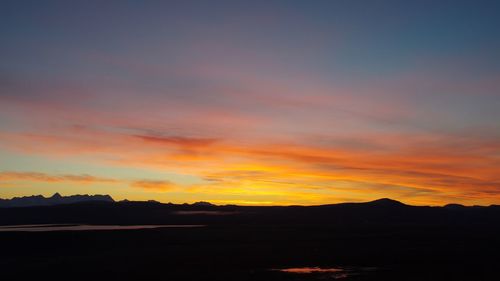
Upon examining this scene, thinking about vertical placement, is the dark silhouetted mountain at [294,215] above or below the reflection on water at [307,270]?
above

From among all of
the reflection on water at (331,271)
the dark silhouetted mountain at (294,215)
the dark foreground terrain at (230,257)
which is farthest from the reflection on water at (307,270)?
the dark silhouetted mountain at (294,215)

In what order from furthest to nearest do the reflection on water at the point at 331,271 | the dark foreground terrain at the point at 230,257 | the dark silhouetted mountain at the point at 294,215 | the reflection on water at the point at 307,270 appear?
1. the dark silhouetted mountain at the point at 294,215
2. the reflection on water at the point at 307,270
3. the dark foreground terrain at the point at 230,257
4. the reflection on water at the point at 331,271

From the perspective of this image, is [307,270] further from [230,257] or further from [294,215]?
[294,215]

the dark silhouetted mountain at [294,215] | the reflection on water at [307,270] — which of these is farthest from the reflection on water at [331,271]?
the dark silhouetted mountain at [294,215]

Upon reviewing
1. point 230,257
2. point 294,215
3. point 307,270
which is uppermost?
point 294,215

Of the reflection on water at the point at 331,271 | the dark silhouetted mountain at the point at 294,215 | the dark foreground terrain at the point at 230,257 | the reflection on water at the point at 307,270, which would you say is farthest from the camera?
the dark silhouetted mountain at the point at 294,215

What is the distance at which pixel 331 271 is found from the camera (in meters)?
42.1

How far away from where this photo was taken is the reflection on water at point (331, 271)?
40000 mm

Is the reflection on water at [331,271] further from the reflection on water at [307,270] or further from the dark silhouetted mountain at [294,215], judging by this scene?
the dark silhouetted mountain at [294,215]

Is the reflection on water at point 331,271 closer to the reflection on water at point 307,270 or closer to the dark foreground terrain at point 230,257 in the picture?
the reflection on water at point 307,270

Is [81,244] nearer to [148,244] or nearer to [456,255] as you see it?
[148,244]

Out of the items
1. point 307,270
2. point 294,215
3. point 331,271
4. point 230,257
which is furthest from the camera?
point 294,215

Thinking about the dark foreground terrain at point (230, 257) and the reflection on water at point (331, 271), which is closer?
the reflection on water at point (331, 271)

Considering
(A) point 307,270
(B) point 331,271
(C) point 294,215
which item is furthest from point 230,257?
(C) point 294,215
